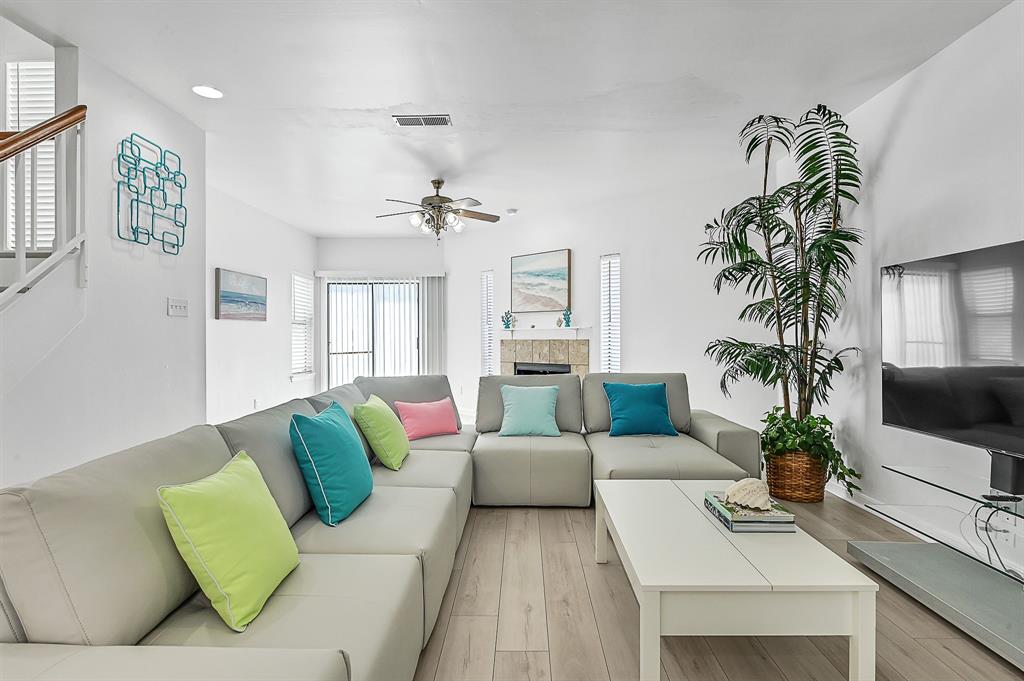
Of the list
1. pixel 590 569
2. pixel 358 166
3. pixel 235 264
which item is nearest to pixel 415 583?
pixel 590 569

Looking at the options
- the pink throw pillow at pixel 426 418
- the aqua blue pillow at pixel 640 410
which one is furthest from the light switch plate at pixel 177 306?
the aqua blue pillow at pixel 640 410

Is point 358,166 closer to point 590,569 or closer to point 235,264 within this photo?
point 235,264

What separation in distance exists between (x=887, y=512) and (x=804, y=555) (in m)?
1.19

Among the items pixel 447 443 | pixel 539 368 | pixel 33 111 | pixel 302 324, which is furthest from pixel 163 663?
pixel 302 324

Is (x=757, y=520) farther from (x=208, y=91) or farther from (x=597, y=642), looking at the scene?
(x=208, y=91)

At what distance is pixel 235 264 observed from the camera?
18.9 feet

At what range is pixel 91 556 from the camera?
3.81ft

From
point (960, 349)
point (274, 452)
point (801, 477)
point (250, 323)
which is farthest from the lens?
point (250, 323)

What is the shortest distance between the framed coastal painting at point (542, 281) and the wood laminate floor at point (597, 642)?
14.2 ft

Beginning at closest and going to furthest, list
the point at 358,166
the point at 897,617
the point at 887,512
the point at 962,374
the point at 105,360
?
the point at 897,617 < the point at 962,374 < the point at 887,512 < the point at 105,360 < the point at 358,166

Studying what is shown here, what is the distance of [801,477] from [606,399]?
143 centimetres

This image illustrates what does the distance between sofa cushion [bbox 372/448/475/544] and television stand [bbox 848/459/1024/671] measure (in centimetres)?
204

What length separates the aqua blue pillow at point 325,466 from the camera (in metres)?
2.12

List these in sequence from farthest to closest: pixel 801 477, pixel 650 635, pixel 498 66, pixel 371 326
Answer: pixel 371 326 → pixel 801 477 → pixel 498 66 → pixel 650 635
